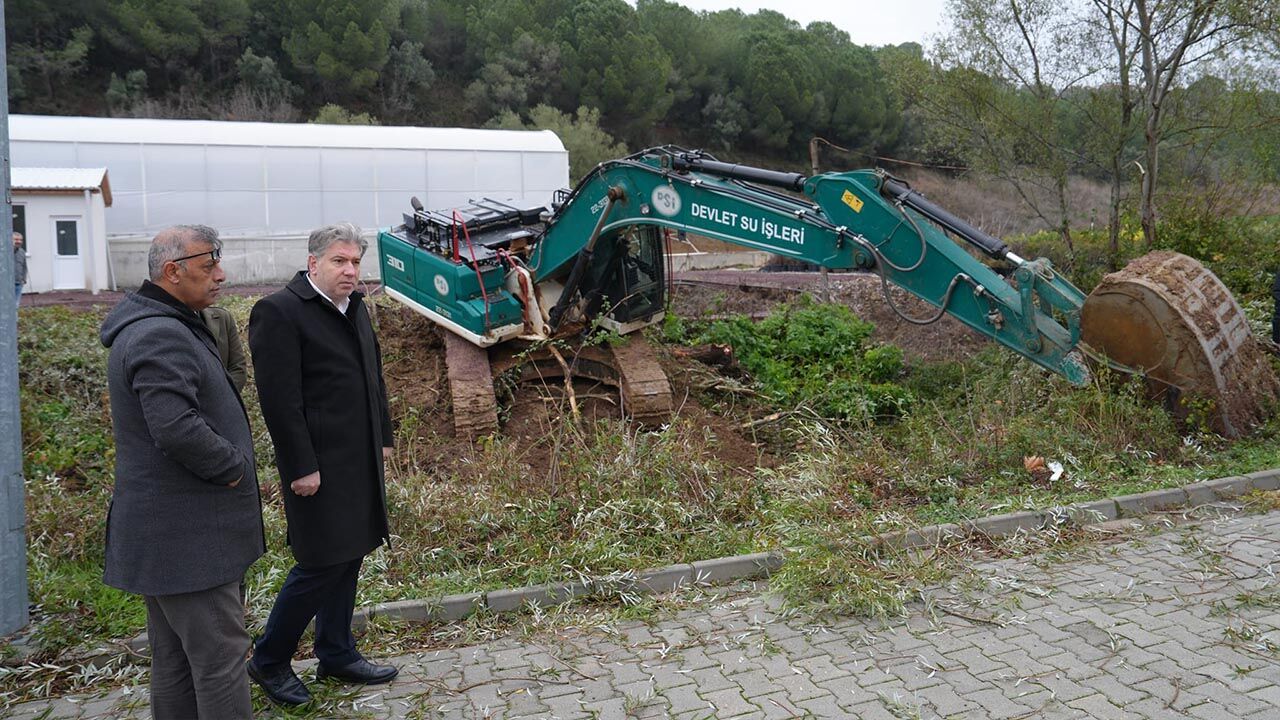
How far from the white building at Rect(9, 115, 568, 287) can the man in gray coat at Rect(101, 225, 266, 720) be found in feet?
64.4

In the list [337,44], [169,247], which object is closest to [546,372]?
[169,247]

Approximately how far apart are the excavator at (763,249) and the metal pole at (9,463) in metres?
3.84

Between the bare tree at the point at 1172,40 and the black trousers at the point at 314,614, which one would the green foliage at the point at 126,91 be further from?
the black trousers at the point at 314,614

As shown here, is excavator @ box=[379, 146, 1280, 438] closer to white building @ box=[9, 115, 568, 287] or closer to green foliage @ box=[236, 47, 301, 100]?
white building @ box=[9, 115, 568, 287]

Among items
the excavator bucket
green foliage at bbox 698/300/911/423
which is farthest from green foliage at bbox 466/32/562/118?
the excavator bucket

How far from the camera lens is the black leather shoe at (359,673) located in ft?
14.4

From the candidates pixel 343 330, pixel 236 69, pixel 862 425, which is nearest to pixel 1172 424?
pixel 862 425

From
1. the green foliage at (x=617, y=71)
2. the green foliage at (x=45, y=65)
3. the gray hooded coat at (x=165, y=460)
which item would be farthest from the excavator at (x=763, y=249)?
the green foliage at (x=617, y=71)

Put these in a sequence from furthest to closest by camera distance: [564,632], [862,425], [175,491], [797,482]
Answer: [862,425]
[797,482]
[564,632]
[175,491]

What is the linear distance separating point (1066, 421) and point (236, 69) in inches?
1671

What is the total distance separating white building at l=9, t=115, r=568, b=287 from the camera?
2133 cm

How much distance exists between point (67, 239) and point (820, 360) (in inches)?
641

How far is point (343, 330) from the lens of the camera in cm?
417

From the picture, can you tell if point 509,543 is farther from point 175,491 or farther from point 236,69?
point 236,69
